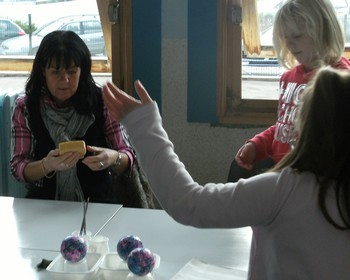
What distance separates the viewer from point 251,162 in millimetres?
2512

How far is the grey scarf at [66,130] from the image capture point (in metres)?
2.44

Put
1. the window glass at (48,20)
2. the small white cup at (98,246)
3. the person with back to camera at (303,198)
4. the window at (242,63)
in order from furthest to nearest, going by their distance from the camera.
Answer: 1. the window glass at (48,20)
2. the window at (242,63)
3. the small white cup at (98,246)
4. the person with back to camera at (303,198)

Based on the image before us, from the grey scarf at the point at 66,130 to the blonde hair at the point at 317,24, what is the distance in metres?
0.87

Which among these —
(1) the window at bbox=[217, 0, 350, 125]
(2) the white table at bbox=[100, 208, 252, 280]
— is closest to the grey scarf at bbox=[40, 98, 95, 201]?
(2) the white table at bbox=[100, 208, 252, 280]

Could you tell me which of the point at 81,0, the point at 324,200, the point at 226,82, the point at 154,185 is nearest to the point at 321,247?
the point at 324,200

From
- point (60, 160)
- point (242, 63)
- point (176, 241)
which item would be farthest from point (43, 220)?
point (242, 63)

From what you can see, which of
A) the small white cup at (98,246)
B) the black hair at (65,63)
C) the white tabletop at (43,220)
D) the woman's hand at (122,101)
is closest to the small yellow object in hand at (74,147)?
the white tabletop at (43,220)

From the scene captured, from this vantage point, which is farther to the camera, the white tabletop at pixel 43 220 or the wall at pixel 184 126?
the wall at pixel 184 126

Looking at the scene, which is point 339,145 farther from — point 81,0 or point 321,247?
point 81,0

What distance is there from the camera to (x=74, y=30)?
335cm

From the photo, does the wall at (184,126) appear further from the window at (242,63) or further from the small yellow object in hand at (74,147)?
the small yellow object in hand at (74,147)

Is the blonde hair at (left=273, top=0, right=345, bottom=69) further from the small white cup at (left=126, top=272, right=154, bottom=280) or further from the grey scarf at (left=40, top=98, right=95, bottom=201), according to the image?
the small white cup at (left=126, top=272, right=154, bottom=280)

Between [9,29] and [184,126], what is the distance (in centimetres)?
114

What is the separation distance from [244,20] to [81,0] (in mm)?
886
